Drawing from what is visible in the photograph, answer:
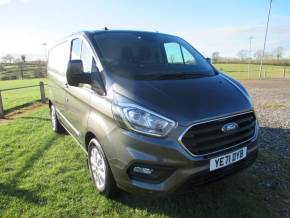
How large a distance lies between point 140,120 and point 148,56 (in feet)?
4.82

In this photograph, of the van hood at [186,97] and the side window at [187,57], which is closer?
the van hood at [186,97]

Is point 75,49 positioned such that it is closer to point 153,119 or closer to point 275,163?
point 153,119

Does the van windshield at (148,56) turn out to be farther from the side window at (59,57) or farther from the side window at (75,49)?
the side window at (59,57)

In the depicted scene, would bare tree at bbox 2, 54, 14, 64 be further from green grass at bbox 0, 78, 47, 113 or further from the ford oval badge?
the ford oval badge

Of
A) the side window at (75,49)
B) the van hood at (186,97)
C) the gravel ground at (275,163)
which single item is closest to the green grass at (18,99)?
the side window at (75,49)

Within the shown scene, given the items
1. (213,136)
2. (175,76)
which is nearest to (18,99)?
(175,76)

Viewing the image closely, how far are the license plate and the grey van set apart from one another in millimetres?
10

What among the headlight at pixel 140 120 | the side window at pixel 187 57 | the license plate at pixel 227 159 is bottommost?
the license plate at pixel 227 159

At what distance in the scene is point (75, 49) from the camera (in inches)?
175

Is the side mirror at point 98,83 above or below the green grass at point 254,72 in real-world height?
above

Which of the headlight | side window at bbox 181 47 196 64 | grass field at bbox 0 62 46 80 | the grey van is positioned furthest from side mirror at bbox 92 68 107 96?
grass field at bbox 0 62 46 80

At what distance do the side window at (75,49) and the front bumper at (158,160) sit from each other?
70.7 inches

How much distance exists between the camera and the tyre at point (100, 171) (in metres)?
3.20

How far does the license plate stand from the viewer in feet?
9.19
